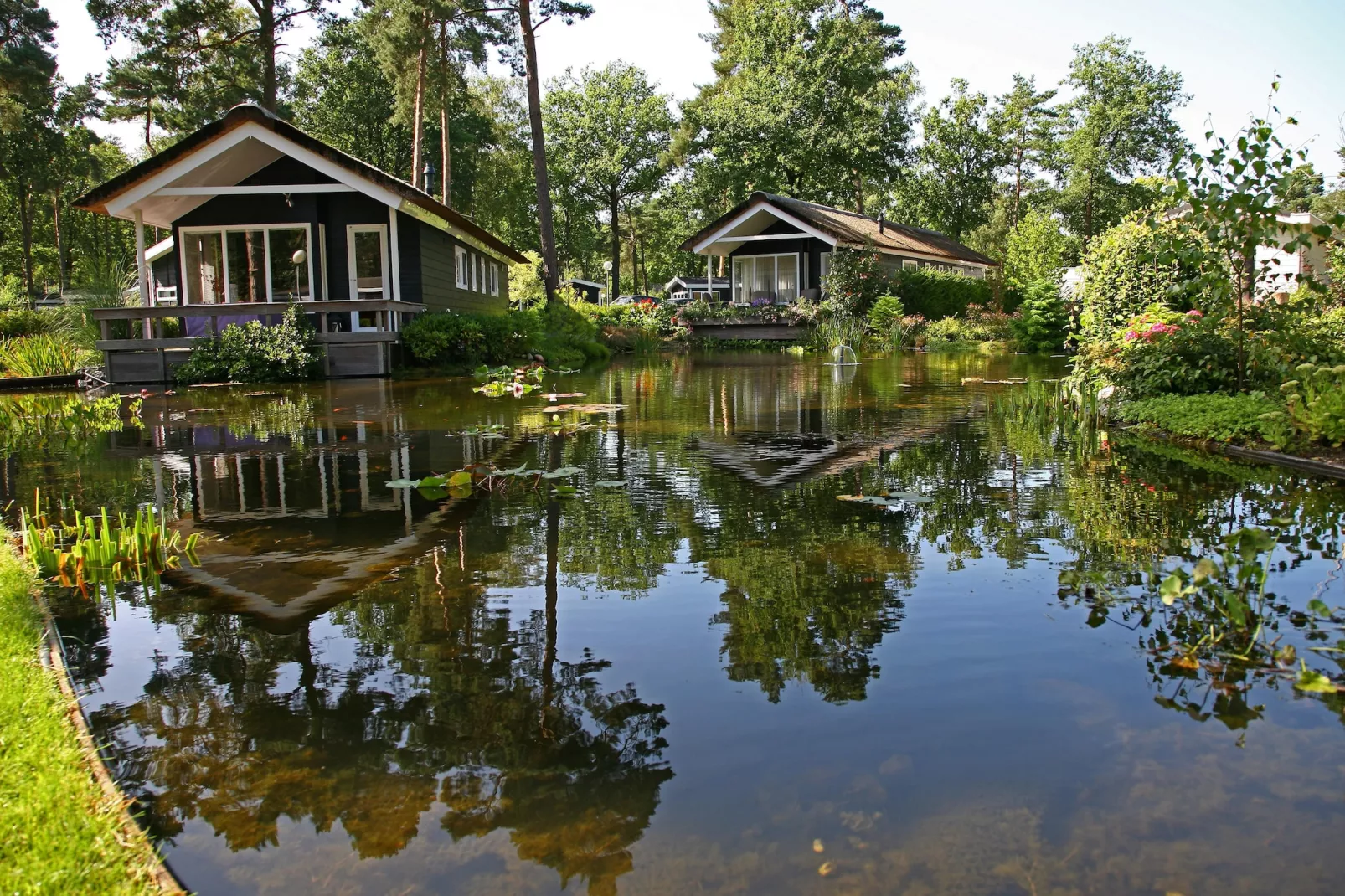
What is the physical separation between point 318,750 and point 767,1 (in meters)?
49.5

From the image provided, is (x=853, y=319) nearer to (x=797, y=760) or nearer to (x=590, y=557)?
(x=590, y=557)

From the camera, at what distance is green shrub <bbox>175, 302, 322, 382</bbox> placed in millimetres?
19203

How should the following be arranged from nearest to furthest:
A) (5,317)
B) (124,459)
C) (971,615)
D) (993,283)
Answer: (971,615) < (124,459) < (5,317) < (993,283)

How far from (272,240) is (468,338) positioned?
546 cm

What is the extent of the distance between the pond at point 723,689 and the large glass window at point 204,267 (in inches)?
677

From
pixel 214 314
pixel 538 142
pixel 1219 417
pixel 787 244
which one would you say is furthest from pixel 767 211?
pixel 1219 417

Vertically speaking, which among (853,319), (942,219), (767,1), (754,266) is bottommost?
(853,319)

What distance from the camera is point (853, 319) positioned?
34156mm

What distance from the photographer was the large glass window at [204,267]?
23.4 m

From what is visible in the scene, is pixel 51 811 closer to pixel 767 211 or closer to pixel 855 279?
pixel 855 279

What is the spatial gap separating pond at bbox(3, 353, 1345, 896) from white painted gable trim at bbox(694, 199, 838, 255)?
1182 inches

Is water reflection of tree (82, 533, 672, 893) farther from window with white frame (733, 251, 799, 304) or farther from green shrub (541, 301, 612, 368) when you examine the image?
window with white frame (733, 251, 799, 304)

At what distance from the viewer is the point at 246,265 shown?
922 inches

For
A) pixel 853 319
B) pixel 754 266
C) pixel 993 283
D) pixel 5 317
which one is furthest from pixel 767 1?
pixel 5 317
